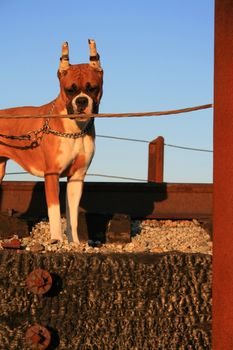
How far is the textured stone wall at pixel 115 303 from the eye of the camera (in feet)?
13.4

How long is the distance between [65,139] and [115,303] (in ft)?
8.82

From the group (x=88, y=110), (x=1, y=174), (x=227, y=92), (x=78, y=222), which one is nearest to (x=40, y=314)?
(x=227, y=92)

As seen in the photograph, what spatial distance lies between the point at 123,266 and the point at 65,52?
2647mm

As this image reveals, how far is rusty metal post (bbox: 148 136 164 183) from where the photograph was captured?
10.7 m

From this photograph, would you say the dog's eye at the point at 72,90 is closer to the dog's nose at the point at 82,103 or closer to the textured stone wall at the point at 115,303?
the dog's nose at the point at 82,103

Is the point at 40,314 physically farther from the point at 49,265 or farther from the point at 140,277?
the point at 140,277

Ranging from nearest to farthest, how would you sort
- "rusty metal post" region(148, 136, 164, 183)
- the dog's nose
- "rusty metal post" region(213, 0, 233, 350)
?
"rusty metal post" region(213, 0, 233, 350) < the dog's nose < "rusty metal post" region(148, 136, 164, 183)

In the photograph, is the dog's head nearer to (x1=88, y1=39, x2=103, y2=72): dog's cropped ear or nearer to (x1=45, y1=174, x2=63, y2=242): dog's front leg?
(x1=88, y1=39, x2=103, y2=72): dog's cropped ear

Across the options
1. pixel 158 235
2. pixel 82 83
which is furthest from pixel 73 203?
pixel 158 235

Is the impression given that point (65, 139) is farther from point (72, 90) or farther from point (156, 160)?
point (156, 160)

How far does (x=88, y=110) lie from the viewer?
246 inches

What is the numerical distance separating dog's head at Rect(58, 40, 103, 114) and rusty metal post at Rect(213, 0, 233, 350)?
262cm

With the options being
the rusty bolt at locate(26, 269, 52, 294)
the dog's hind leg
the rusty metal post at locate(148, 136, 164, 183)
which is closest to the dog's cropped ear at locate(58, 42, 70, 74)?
the dog's hind leg

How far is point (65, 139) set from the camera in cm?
661
